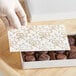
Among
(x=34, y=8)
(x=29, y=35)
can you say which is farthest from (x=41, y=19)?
(x=29, y=35)

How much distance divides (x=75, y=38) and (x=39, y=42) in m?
0.11

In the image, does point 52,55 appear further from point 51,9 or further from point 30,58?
point 51,9

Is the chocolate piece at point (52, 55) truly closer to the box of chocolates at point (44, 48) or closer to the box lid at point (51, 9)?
the box of chocolates at point (44, 48)

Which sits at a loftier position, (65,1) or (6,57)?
(65,1)

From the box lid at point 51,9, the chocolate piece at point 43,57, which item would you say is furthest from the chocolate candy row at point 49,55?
the box lid at point 51,9

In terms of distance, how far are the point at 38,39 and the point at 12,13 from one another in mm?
122

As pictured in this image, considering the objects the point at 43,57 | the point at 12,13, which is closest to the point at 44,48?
the point at 43,57

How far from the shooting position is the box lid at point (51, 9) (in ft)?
3.02

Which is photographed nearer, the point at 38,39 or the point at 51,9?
the point at 38,39

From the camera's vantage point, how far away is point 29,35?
2.45ft

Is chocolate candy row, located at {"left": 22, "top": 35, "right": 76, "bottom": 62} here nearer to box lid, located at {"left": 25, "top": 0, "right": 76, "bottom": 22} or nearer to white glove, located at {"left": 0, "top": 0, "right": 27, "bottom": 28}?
white glove, located at {"left": 0, "top": 0, "right": 27, "bottom": 28}

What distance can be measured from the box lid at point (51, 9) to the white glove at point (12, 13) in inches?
8.4

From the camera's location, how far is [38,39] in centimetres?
73

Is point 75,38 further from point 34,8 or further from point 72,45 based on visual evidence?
point 34,8
